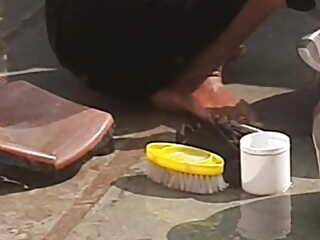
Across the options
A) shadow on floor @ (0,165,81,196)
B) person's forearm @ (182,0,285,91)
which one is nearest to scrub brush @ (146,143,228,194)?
shadow on floor @ (0,165,81,196)

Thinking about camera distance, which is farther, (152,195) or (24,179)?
(24,179)

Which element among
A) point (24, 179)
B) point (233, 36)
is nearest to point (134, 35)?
point (233, 36)

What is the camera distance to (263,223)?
1.95 metres

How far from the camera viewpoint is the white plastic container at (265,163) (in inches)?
79.5

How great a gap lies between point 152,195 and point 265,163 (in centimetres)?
27

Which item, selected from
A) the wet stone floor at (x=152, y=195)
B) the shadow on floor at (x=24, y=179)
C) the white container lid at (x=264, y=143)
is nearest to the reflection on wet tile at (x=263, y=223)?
the wet stone floor at (x=152, y=195)

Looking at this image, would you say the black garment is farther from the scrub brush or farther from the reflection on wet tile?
the reflection on wet tile

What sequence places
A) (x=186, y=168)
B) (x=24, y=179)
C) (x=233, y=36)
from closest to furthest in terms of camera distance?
1. (x=186, y=168)
2. (x=24, y=179)
3. (x=233, y=36)

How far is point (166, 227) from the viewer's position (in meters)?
1.95

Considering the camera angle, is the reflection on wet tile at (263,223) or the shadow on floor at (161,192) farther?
the shadow on floor at (161,192)

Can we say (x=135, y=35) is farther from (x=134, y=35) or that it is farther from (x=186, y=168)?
(x=186, y=168)

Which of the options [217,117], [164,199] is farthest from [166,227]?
[217,117]

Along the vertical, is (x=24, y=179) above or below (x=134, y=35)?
below

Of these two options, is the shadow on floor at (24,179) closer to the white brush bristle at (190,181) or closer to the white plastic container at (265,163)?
the white brush bristle at (190,181)
